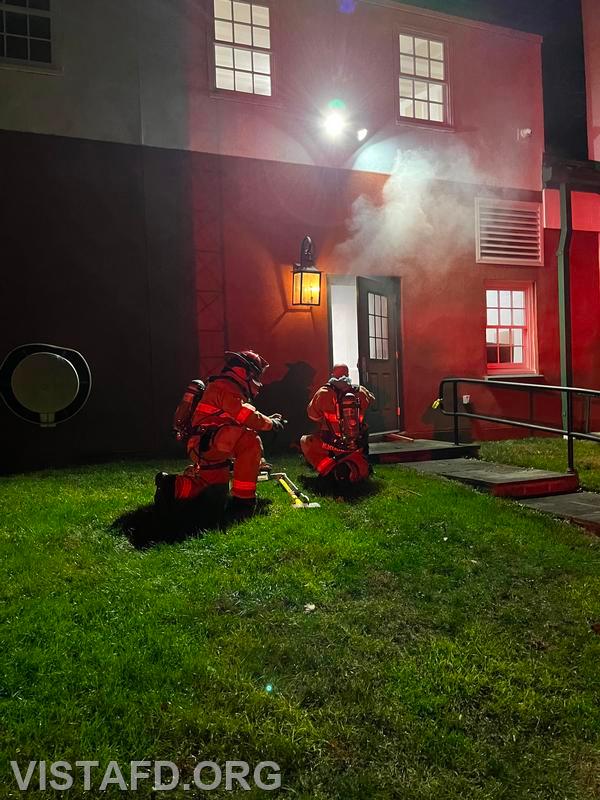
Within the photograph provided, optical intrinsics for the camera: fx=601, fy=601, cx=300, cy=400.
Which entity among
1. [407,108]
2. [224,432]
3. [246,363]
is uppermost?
[407,108]

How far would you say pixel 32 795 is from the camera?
2.18 meters

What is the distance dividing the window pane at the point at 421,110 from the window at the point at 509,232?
177 centimetres

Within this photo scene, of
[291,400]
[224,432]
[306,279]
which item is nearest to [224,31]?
[306,279]

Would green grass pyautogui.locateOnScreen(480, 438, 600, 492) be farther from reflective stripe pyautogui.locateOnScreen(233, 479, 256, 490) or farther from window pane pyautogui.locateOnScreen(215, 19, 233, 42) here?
window pane pyautogui.locateOnScreen(215, 19, 233, 42)

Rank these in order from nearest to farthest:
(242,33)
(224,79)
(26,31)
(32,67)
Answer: (32,67)
(26,31)
(242,33)
(224,79)

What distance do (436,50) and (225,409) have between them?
8.81 metres

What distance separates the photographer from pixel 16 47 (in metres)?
8.40

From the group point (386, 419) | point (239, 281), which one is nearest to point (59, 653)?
point (239, 281)

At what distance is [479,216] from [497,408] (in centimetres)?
348

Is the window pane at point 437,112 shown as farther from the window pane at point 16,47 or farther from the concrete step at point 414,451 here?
the window pane at point 16,47

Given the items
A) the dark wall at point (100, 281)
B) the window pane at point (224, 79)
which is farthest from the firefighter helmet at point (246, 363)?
the window pane at point (224, 79)

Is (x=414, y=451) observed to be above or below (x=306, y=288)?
below

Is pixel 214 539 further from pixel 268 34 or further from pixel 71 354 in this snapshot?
pixel 268 34

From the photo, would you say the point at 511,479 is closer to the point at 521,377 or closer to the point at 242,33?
the point at 521,377
